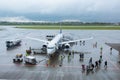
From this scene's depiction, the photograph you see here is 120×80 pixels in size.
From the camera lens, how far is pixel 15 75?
35.4m

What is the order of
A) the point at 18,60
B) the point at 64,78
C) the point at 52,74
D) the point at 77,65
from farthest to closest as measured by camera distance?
the point at 18,60
the point at 77,65
the point at 52,74
the point at 64,78

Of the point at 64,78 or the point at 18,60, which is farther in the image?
the point at 18,60

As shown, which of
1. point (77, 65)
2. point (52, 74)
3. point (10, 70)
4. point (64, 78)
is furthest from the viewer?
point (77, 65)

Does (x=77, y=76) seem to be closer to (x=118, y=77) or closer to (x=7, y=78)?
(x=118, y=77)

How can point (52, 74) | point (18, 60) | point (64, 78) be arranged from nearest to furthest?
point (64, 78), point (52, 74), point (18, 60)

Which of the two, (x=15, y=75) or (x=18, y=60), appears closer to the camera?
(x=15, y=75)

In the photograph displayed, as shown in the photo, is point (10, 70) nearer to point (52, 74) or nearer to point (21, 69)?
point (21, 69)

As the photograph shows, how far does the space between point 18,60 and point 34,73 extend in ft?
37.6

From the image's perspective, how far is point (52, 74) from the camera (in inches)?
1427

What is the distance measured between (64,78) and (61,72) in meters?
3.91

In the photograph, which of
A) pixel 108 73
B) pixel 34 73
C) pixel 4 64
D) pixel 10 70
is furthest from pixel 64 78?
pixel 4 64

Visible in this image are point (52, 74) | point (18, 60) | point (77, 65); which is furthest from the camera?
point (18, 60)

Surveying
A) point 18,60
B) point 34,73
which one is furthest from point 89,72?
point 18,60

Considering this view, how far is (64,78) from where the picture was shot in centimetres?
3362
